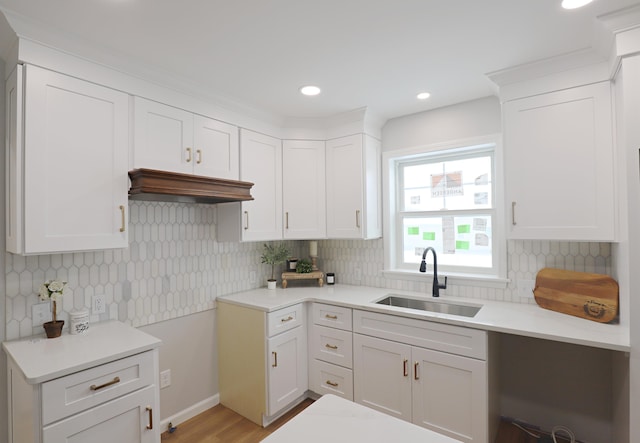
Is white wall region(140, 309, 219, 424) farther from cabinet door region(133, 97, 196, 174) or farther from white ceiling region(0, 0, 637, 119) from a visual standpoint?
white ceiling region(0, 0, 637, 119)

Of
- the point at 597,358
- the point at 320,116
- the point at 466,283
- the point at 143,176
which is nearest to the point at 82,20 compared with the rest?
the point at 143,176

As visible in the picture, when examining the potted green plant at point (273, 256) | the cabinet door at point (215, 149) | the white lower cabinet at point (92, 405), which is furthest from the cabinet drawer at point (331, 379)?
the cabinet door at point (215, 149)

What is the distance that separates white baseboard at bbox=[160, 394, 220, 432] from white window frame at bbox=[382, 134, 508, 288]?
1.82 m

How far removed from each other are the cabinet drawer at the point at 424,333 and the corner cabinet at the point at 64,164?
5.60ft

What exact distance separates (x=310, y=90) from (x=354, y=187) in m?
0.90

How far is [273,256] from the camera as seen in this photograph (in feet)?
10.3

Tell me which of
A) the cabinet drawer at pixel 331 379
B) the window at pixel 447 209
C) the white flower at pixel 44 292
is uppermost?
the window at pixel 447 209

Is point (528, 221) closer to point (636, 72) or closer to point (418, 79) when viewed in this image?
point (636, 72)

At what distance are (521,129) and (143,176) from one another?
2335 millimetres

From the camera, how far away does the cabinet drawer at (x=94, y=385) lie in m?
1.42

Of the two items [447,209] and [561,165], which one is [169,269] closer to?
[447,209]

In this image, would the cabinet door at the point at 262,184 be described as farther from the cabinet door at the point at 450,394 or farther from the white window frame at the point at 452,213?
the cabinet door at the point at 450,394

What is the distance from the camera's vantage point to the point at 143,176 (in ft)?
6.23

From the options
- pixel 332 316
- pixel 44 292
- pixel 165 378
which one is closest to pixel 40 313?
pixel 44 292
